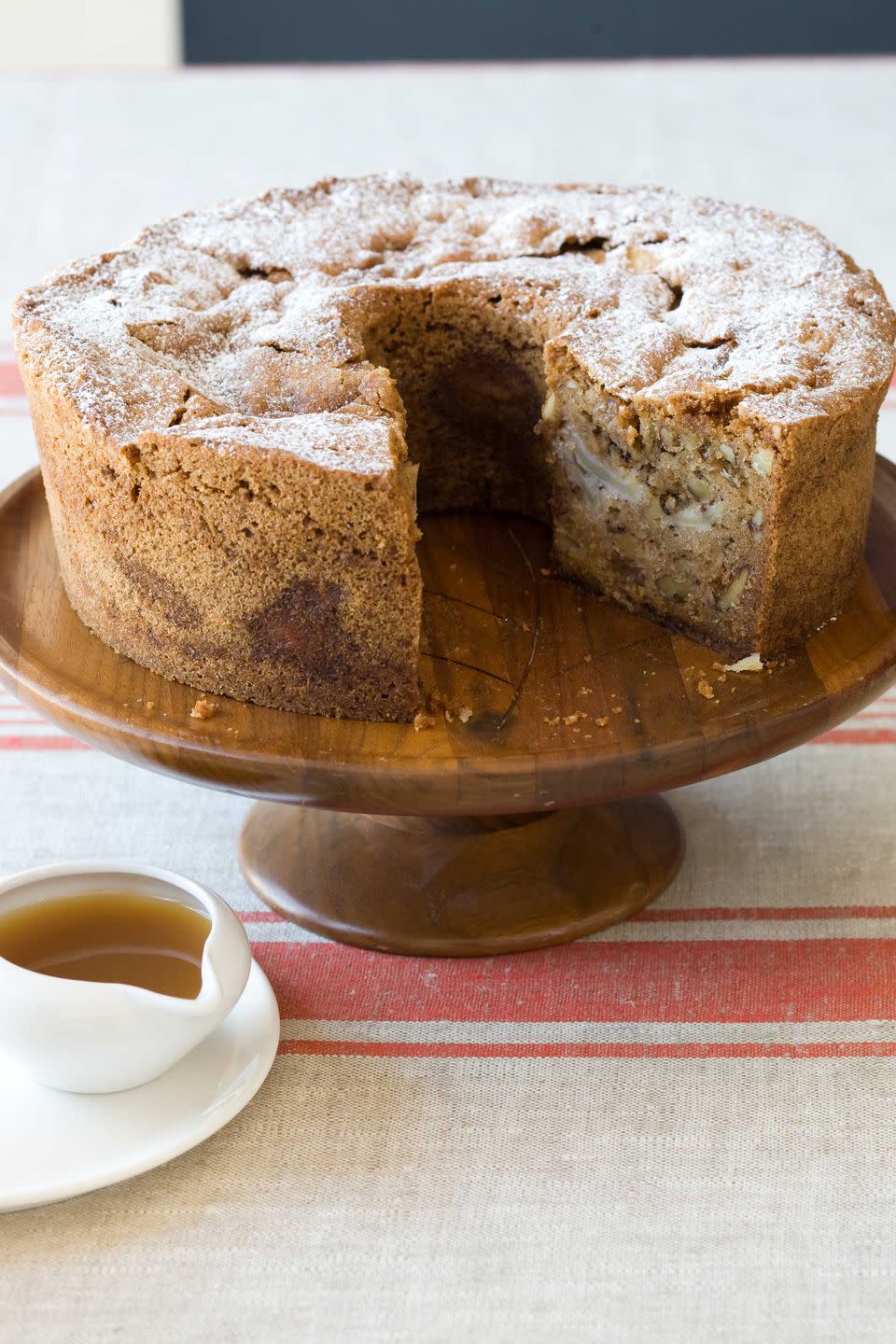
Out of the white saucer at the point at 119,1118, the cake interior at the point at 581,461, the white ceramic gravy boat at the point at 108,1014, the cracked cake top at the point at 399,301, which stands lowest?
the white saucer at the point at 119,1118

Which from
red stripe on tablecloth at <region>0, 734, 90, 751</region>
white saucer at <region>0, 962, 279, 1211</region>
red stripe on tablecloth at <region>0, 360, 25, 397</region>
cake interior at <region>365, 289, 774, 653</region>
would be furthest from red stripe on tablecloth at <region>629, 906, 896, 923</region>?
red stripe on tablecloth at <region>0, 360, 25, 397</region>

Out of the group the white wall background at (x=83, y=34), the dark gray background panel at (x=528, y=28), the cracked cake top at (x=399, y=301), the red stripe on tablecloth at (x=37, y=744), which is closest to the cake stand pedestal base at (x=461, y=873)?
the red stripe on tablecloth at (x=37, y=744)

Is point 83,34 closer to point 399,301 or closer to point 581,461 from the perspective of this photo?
point 399,301

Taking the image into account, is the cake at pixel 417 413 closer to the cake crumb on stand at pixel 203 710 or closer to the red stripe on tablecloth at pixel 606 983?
the cake crumb on stand at pixel 203 710

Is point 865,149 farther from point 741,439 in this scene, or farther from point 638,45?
point 741,439

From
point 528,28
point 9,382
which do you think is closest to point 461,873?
point 9,382

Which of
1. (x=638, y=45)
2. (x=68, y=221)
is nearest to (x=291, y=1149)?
(x=68, y=221)
